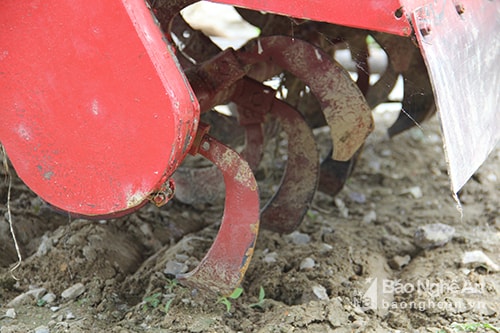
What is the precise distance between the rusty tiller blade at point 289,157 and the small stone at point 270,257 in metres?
0.17

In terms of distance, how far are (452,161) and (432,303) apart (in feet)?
2.34

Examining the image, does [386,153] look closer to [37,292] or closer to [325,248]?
[325,248]

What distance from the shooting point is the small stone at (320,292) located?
222 centimetres

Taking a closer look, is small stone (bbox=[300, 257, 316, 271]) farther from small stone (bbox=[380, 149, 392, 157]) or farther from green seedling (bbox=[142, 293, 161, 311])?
small stone (bbox=[380, 149, 392, 157])

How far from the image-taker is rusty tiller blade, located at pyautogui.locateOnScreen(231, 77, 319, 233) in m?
2.49

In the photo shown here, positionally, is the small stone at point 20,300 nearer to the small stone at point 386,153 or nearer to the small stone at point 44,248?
the small stone at point 44,248

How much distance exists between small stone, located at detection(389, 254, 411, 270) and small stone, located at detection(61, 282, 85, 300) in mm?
1138

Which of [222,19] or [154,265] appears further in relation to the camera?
[222,19]

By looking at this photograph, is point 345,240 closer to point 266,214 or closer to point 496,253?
point 266,214

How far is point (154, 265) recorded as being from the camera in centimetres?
243

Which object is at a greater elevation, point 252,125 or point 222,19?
point 252,125

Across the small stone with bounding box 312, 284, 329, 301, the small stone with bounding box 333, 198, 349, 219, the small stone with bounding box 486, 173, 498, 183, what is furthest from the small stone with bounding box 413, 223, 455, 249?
the small stone with bounding box 486, 173, 498, 183

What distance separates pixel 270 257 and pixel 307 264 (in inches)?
5.6

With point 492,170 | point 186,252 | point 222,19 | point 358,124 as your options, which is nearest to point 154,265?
point 186,252
